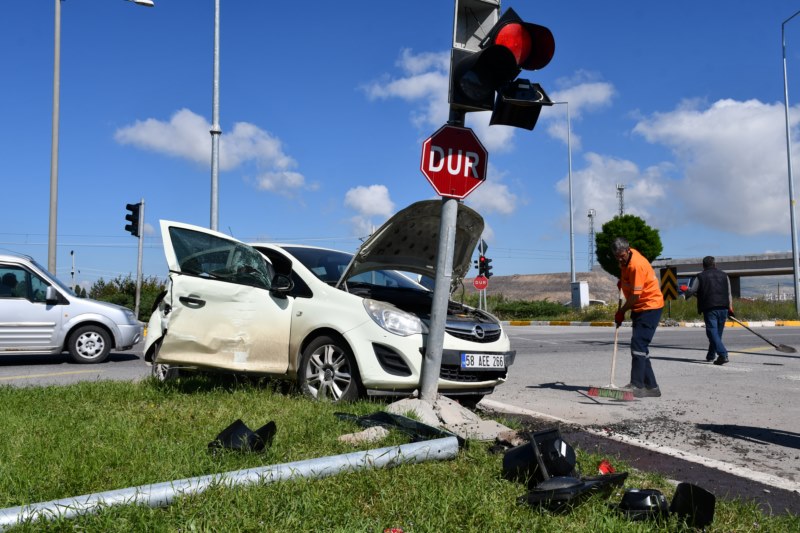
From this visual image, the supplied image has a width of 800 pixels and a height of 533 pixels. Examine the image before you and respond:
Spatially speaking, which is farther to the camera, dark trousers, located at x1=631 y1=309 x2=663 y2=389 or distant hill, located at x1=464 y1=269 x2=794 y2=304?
distant hill, located at x1=464 y1=269 x2=794 y2=304

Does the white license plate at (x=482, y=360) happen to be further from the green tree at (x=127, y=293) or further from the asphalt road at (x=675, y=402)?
the green tree at (x=127, y=293)

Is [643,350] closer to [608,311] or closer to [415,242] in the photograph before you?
[415,242]

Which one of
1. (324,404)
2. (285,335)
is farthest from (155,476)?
(285,335)

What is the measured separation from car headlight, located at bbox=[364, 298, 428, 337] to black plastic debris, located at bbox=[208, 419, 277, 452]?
6.98 feet

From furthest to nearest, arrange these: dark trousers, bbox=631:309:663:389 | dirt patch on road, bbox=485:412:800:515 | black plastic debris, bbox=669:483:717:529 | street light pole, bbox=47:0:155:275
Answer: street light pole, bbox=47:0:155:275, dark trousers, bbox=631:309:663:389, dirt patch on road, bbox=485:412:800:515, black plastic debris, bbox=669:483:717:529

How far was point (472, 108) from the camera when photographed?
5734 millimetres

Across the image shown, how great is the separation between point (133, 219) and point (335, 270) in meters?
13.2

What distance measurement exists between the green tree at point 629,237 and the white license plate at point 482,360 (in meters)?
57.8

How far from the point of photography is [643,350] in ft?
26.5

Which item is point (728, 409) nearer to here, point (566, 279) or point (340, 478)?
point (340, 478)

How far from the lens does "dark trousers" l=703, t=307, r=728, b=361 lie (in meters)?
11.7

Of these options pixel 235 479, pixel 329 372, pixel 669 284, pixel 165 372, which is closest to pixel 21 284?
pixel 165 372

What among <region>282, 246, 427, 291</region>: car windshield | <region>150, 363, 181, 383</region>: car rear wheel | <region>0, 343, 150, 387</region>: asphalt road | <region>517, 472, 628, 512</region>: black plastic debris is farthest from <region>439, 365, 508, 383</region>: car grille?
<region>0, 343, 150, 387</region>: asphalt road

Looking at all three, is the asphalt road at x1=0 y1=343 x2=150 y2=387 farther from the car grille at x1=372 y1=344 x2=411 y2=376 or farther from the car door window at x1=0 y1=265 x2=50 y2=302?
the car grille at x1=372 y1=344 x2=411 y2=376
